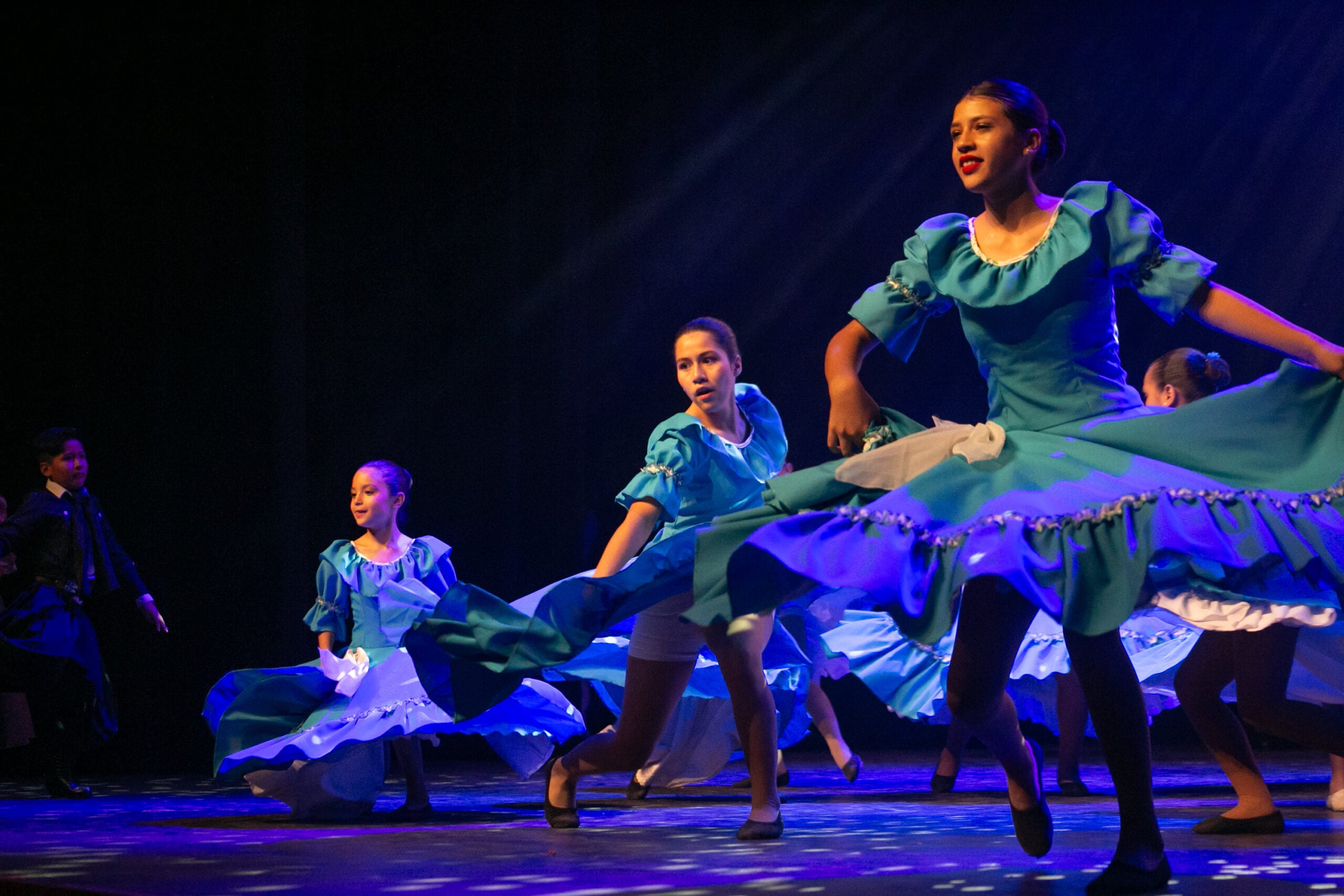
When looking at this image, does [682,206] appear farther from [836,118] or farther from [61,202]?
[61,202]

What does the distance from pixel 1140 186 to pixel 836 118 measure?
1468 mm

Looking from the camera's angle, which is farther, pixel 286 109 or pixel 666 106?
pixel 666 106

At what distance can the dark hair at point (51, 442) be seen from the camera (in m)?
5.54

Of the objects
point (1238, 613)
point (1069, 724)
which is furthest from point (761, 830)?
point (1069, 724)

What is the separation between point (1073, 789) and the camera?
171 inches

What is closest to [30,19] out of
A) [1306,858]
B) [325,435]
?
[325,435]

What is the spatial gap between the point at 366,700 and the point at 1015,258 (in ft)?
8.33

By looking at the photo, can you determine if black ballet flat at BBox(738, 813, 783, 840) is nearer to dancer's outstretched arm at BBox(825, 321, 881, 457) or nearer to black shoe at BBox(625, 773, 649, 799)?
dancer's outstretched arm at BBox(825, 321, 881, 457)

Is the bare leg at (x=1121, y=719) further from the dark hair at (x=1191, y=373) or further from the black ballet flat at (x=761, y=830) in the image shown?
the dark hair at (x=1191, y=373)

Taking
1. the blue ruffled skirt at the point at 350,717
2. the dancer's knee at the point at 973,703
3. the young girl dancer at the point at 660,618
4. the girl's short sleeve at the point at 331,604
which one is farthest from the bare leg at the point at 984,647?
the girl's short sleeve at the point at 331,604

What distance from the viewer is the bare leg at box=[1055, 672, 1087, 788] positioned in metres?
4.39

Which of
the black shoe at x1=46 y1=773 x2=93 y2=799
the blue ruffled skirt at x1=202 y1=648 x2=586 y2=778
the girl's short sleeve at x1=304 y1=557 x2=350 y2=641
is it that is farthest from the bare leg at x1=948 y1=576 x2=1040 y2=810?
the black shoe at x1=46 y1=773 x2=93 y2=799

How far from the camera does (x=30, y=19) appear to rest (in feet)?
20.8

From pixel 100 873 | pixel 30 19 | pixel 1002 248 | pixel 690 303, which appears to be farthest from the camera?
pixel 690 303
